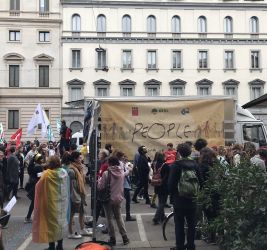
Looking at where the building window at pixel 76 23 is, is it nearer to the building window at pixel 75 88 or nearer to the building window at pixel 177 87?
the building window at pixel 75 88

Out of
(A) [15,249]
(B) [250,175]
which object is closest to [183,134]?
(A) [15,249]

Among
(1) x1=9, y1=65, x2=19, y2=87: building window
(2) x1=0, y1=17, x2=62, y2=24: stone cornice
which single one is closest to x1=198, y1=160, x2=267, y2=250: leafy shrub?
(1) x1=9, y1=65, x2=19, y2=87: building window

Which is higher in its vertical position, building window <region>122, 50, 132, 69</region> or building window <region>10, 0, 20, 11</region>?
building window <region>10, 0, 20, 11</region>

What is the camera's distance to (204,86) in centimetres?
5338

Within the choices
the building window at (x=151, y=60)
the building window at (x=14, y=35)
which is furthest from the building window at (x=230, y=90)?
the building window at (x=14, y=35)

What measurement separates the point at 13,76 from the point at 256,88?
2653 centimetres

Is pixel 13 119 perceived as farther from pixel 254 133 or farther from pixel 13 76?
pixel 254 133

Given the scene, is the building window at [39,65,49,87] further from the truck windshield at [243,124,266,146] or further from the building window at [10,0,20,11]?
the truck windshield at [243,124,266,146]

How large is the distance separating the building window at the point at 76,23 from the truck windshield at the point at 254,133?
36.6 m

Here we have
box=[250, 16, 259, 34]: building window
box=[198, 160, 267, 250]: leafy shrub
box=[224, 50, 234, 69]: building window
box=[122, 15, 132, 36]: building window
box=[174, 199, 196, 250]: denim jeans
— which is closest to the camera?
box=[198, 160, 267, 250]: leafy shrub

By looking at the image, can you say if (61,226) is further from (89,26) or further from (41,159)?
(89,26)

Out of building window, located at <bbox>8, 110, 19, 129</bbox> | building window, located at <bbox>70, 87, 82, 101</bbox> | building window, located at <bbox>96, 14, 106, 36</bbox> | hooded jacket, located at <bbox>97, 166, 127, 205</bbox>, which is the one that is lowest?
hooded jacket, located at <bbox>97, 166, 127, 205</bbox>

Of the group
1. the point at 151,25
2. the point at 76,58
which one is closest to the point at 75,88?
the point at 76,58

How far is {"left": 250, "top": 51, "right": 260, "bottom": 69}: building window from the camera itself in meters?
54.0
